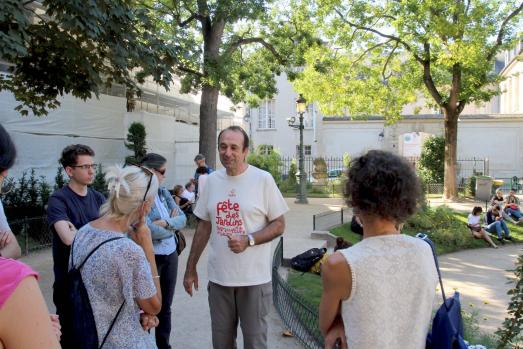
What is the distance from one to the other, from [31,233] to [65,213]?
23.2ft

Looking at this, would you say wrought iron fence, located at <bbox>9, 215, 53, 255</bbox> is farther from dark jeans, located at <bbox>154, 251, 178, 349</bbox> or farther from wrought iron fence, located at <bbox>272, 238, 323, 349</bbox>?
dark jeans, located at <bbox>154, 251, 178, 349</bbox>

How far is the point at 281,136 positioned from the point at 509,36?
85.8 feet

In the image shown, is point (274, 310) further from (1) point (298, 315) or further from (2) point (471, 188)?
(2) point (471, 188)

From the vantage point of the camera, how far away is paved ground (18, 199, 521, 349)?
5293 mm

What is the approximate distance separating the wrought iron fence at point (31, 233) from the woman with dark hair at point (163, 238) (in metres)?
6.02

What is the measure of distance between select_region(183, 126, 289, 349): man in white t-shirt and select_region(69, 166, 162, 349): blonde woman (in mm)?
957

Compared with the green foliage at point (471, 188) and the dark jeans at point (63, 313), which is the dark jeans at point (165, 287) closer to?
the dark jeans at point (63, 313)

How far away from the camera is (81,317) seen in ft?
7.58

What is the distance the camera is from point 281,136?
43.5m

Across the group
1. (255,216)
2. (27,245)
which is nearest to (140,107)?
(27,245)

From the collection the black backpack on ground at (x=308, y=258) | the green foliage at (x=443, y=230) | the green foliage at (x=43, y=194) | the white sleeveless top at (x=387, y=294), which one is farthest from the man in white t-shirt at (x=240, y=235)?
the green foliage at (x=43, y=194)

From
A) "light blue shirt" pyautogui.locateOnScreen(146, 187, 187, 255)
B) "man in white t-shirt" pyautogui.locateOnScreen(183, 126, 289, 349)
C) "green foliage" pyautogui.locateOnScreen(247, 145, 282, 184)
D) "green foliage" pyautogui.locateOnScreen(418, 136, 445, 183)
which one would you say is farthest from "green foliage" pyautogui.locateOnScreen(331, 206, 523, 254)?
"green foliage" pyautogui.locateOnScreen(247, 145, 282, 184)

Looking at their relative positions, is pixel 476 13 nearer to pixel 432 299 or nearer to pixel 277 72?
pixel 277 72

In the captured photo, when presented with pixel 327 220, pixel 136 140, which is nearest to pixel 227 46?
pixel 136 140
